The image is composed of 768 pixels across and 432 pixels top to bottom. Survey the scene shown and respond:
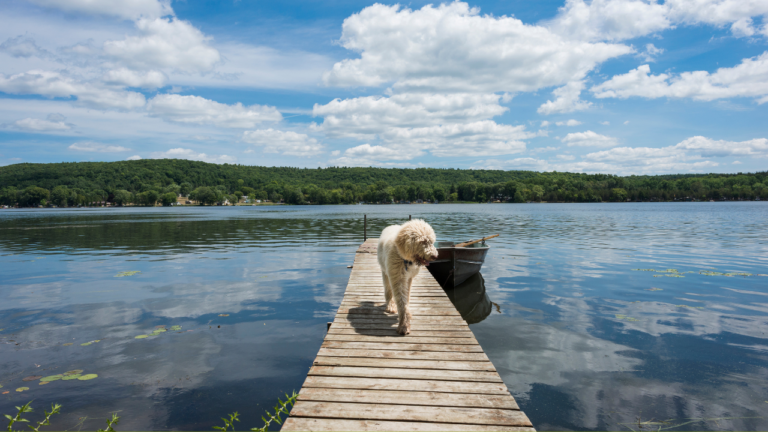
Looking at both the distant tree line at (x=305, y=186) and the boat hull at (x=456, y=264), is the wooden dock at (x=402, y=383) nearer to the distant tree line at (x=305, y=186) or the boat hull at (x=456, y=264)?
the boat hull at (x=456, y=264)

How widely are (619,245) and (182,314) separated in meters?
23.7

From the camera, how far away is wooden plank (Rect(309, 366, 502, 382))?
15.1 feet

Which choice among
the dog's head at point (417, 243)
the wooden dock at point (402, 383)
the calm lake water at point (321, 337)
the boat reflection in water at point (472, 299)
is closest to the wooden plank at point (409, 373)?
the wooden dock at point (402, 383)

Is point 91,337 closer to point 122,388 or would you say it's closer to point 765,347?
point 122,388

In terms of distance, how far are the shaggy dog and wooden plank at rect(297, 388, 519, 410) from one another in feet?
6.58

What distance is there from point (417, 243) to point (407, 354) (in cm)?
163

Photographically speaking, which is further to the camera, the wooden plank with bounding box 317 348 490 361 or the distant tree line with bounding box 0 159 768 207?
the distant tree line with bounding box 0 159 768 207

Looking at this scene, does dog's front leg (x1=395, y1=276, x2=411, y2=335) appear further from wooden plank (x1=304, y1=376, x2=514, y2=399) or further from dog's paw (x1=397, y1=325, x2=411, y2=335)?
wooden plank (x1=304, y1=376, x2=514, y2=399)

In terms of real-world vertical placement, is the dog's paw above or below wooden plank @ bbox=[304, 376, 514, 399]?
above

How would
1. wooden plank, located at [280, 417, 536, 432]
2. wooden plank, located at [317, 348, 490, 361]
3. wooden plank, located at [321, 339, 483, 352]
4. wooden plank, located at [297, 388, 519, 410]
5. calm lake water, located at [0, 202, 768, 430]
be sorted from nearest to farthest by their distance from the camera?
1. wooden plank, located at [280, 417, 536, 432]
2. wooden plank, located at [297, 388, 519, 410]
3. wooden plank, located at [317, 348, 490, 361]
4. wooden plank, located at [321, 339, 483, 352]
5. calm lake water, located at [0, 202, 768, 430]

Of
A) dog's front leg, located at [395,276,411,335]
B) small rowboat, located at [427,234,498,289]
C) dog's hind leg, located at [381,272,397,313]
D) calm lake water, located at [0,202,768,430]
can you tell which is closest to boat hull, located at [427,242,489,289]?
small rowboat, located at [427,234,498,289]

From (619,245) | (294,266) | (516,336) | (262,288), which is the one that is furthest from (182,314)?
(619,245)

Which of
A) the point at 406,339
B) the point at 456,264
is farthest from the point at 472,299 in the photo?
the point at 406,339

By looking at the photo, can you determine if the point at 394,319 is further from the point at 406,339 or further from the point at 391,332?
A: the point at 406,339
